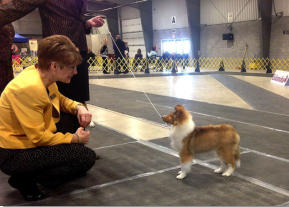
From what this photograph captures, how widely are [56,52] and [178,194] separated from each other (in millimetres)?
1320

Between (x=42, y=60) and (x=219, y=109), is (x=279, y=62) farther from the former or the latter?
(x=42, y=60)

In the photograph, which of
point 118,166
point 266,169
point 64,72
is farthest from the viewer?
point 118,166

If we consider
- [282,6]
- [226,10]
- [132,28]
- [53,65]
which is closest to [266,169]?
[53,65]

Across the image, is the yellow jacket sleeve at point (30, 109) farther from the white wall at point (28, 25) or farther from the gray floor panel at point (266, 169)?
the white wall at point (28, 25)

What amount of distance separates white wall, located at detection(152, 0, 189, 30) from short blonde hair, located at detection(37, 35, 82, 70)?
20.1m

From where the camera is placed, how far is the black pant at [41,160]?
190 centimetres

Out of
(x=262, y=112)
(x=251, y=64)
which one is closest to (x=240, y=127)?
(x=262, y=112)

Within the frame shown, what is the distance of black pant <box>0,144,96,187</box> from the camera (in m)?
1.90

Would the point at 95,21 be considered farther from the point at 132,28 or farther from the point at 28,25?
the point at 28,25

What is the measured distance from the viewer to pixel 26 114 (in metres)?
1.82

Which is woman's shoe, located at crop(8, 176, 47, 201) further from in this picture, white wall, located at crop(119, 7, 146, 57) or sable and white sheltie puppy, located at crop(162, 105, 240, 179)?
white wall, located at crop(119, 7, 146, 57)

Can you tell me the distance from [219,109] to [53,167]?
396 centimetres

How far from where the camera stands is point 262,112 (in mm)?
5105

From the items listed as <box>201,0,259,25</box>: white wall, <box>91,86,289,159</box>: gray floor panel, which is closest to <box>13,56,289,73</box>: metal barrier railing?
<box>201,0,259,25</box>: white wall
